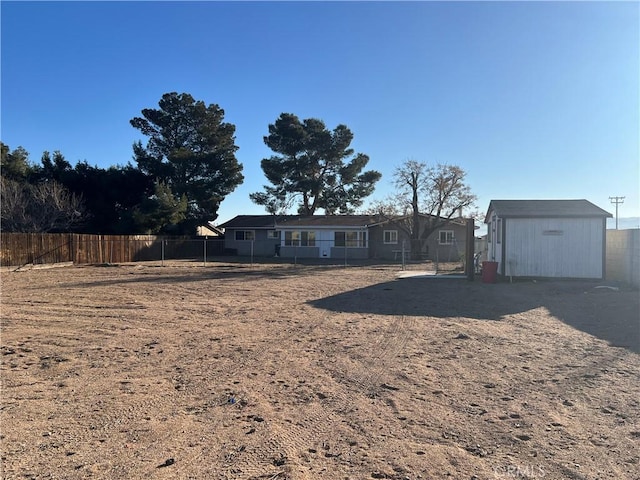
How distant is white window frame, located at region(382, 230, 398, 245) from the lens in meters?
37.0

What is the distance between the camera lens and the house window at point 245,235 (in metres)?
41.2

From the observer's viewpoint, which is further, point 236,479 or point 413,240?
point 413,240

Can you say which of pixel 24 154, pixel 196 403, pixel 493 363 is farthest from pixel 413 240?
pixel 24 154

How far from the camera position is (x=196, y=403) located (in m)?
4.52

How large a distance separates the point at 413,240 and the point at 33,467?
3276 cm

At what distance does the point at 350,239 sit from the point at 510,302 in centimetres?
2517

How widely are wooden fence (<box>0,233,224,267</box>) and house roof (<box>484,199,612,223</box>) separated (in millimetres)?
16966

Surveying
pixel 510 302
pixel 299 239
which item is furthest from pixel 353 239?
pixel 510 302

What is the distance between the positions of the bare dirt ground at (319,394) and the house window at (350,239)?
2663cm

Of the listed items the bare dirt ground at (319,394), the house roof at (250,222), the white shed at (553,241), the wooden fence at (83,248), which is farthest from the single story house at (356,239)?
the bare dirt ground at (319,394)

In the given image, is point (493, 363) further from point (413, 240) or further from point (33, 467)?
point (413, 240)

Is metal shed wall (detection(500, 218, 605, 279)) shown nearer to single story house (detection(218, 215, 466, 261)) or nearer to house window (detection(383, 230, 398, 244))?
single story house (detection(218, 215, 466, 261))

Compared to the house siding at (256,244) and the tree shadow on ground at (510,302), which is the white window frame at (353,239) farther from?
the tree shadow on ground at (510,302)

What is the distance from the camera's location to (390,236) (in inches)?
1462
